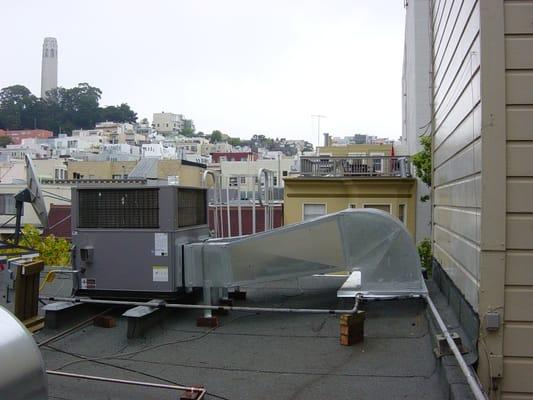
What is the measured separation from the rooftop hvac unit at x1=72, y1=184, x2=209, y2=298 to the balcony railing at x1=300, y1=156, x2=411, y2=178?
1581 cm

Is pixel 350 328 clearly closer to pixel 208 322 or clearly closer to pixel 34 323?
pixel 208 322

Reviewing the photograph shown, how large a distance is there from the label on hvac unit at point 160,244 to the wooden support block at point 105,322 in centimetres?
88

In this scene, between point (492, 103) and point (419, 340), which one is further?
point (419, 340)

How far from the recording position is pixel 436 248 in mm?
7109

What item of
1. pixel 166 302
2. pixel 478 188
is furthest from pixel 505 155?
pixel 166 302

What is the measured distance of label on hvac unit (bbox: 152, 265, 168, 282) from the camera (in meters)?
6.40

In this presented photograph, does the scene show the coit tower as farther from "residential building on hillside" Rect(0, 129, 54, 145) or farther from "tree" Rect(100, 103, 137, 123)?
"residential building on hillside" Rect(0, 129, 54, 145)

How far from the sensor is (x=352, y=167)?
2267cm

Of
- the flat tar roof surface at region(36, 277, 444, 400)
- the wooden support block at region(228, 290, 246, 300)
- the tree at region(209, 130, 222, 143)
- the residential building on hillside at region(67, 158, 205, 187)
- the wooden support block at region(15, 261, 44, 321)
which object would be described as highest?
the tree at region(209, 130, 222, 143)

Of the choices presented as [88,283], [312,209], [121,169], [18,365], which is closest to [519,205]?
[18,365]

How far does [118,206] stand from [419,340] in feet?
11.7

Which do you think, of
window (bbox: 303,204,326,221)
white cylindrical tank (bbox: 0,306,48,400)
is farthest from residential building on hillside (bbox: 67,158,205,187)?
white cylindrical tank (bbox: 0,306,48,400)

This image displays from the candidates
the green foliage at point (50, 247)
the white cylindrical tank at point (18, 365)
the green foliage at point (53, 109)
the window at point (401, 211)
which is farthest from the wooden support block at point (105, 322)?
the green foliage at point (53, 109)

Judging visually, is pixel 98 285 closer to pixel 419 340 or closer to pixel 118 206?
pixel 118 206
